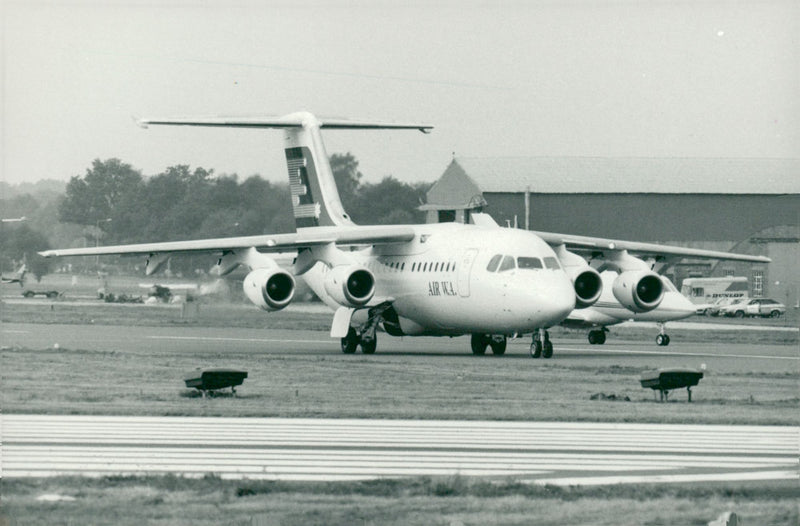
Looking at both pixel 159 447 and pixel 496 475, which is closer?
pixel 496 475

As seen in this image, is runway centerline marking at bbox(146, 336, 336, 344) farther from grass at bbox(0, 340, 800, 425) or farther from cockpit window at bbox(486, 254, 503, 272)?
cockpit window at bbox(486, 254, 503, 272)

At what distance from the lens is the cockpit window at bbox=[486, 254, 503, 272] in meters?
32.2

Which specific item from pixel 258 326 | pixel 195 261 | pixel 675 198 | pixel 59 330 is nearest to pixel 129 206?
pixel 195 261

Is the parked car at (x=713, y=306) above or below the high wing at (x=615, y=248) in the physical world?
below

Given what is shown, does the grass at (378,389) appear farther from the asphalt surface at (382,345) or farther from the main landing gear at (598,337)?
the main landing gear at (598,337)

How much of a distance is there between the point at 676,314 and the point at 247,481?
99.3 ft

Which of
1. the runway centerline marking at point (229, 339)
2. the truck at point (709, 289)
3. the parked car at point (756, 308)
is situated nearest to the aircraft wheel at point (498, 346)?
the runway centerline marking at point (229, 339)

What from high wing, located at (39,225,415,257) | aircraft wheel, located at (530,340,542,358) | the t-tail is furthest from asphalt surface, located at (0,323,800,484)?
the t-tail

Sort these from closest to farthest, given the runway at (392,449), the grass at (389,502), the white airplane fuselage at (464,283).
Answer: the grass at (389,502), the runway at (392,449), the white airplane fuselage at (464,283)

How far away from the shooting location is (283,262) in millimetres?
44312

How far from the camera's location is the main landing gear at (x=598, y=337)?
42.6 meters

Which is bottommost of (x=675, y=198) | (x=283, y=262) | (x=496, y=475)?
(x=496, y=475)

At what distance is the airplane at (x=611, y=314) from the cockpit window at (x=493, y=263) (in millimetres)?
9292

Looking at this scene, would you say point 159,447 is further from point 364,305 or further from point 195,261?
point 195,261
